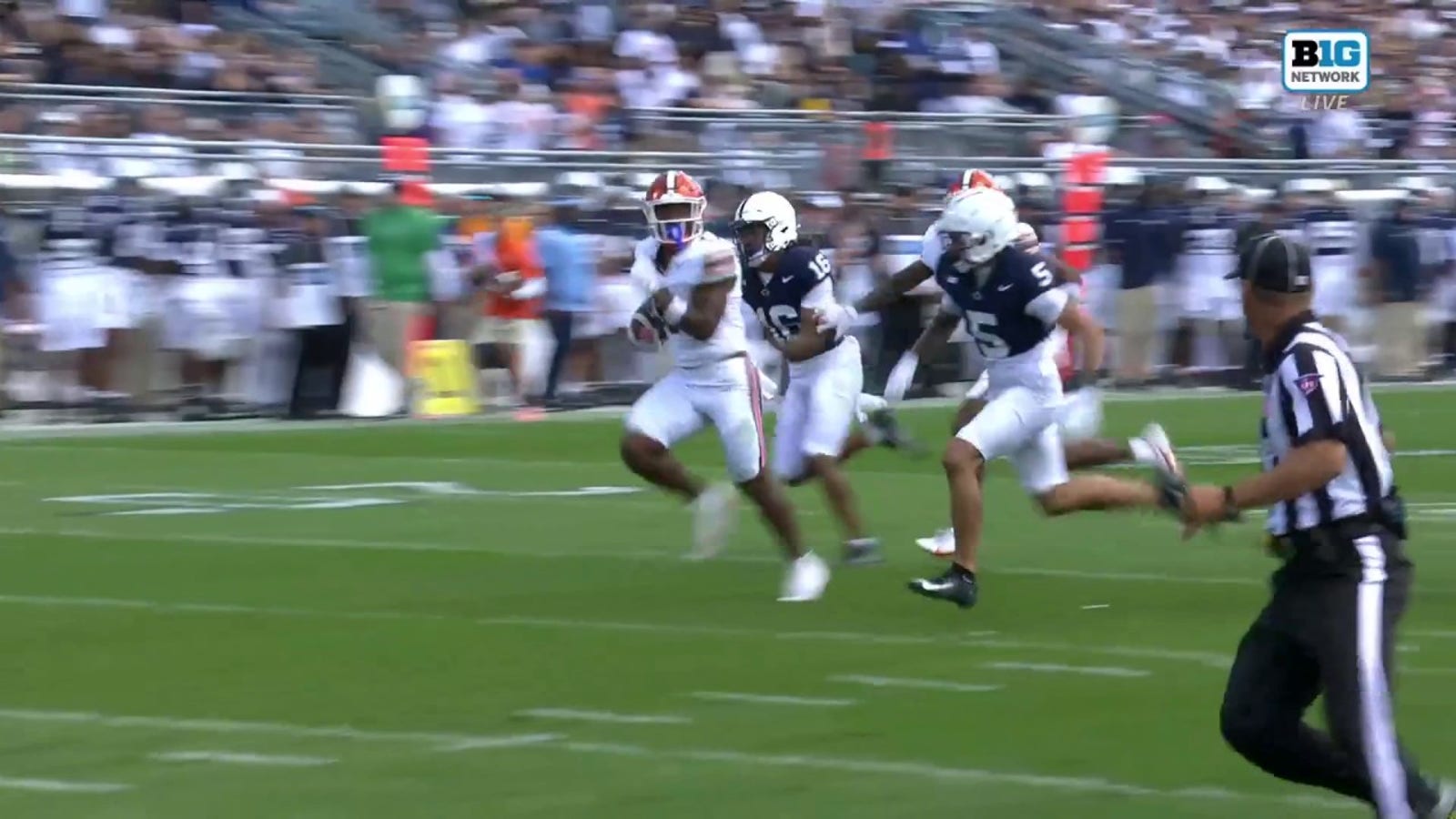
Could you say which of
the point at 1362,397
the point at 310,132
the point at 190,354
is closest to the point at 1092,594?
the point at 1362,397

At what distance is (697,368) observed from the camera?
10.9 metres

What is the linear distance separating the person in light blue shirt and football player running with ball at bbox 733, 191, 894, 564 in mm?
8865

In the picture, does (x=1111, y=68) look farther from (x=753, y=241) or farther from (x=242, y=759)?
(x=242, y=759)

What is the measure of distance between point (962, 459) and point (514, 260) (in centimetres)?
1036

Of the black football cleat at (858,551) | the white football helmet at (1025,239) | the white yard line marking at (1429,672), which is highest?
the white football helmet at (1025,239)

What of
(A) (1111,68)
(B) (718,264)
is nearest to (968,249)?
(B) (718,264)

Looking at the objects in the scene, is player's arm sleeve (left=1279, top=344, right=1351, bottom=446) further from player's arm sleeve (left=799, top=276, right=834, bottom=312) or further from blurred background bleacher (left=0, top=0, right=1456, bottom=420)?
blurred background bleacher (left=0, top=0, right=1456, bottom=420)

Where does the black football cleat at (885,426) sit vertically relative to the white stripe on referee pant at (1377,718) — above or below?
below

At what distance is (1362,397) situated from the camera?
5746 millimetres

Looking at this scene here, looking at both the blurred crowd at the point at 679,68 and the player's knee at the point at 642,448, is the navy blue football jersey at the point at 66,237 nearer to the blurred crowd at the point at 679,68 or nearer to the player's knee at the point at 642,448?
the blurred crowd at the point at 679,68

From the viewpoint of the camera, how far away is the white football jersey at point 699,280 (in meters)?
10.4

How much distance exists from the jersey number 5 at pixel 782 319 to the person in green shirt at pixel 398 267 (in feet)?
27.2

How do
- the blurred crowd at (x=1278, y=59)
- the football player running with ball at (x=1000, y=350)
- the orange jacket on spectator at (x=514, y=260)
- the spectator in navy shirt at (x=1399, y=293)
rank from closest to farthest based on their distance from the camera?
the football player running with ball at (x=1000, y=350) → the orange jacket on spectator at (x=514, y=260) → the spectator in navy shirt at (x=1399, y=293) → the blurred crowd at (x=1278, y=59)

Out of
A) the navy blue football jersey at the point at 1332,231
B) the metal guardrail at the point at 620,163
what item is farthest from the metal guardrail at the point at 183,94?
the navy blue football jersey at the point at 1332,231
